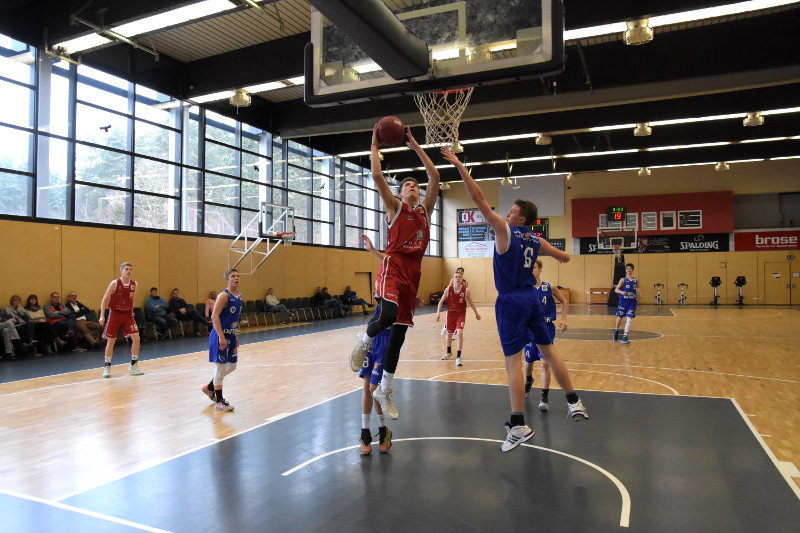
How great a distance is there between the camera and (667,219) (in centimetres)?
2653

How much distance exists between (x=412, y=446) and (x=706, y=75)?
10.5 m

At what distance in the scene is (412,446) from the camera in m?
4.51

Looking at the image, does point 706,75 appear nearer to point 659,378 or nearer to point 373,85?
point 659,378

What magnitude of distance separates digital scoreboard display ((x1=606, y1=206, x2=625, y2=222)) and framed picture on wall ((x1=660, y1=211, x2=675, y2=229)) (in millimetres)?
1853

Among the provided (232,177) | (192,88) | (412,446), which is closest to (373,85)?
(412,446)

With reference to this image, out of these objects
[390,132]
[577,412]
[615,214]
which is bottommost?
[577,412]

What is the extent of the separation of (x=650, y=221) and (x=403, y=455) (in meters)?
26.3

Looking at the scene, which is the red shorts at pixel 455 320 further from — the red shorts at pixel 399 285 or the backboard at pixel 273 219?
the backboard at pixel 273 219

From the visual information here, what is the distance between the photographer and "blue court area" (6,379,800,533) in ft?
10.1

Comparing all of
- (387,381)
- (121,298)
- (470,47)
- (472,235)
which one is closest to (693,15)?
(470,47)

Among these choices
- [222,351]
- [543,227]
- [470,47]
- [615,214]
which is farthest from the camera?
[543,227]

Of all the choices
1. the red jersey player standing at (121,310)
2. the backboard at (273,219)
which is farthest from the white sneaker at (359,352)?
the backboard at (273,219)

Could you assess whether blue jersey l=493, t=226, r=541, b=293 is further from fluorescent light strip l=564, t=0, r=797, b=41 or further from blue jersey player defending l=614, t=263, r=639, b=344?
blue jersey player defending l=614, t=263, r=639, b=344

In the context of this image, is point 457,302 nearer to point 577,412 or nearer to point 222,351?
point 222,351
